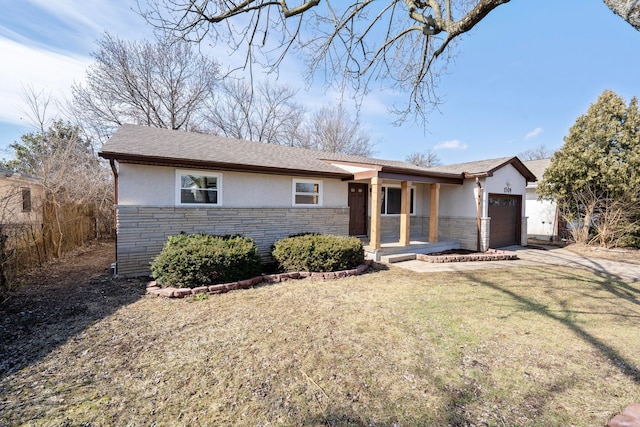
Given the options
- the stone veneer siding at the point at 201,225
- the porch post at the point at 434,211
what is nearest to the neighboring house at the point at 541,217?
the porch post at the point at 434,211

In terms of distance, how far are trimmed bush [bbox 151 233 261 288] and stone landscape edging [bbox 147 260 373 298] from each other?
0.57 feet

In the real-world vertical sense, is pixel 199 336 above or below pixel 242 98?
below

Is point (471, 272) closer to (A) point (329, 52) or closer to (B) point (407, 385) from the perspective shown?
(B) point (407, 385)

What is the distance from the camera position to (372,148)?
29047mm

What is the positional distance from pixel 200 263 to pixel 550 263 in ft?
35.4

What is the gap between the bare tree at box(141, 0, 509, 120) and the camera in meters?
4.61

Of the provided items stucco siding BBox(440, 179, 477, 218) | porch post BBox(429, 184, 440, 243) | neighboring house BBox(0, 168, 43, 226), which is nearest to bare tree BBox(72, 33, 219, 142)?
neighboring house BBox(0, 168, 43, 226)

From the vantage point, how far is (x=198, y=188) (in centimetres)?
796

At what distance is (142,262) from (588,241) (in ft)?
56.4

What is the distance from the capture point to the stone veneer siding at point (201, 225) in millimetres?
6965

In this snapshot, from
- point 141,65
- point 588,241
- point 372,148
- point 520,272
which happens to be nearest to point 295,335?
point 520,272

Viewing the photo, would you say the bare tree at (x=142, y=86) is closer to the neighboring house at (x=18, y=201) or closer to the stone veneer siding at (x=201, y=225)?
the neighboring house at (x=18, y=201)

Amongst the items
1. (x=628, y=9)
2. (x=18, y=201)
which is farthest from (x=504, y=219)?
(x=18, y=201)

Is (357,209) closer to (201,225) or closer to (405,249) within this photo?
(405,249)
